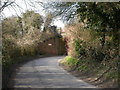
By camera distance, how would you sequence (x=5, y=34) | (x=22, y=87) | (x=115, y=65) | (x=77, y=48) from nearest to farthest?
1. (x=22, y=87)
2. (x=5, y=34)
3. (x=115, y=65)
4. (x=77, y=48)

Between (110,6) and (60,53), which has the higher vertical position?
(110,6)

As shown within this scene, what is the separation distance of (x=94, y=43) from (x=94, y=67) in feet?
6.50

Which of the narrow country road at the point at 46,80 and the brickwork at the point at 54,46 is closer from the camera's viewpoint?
the narrow country road at the point at 46,80

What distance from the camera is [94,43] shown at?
1573 centimetres

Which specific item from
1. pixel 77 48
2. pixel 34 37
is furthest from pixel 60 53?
pixel 77 48

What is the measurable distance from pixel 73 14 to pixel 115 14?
2925 millimetres

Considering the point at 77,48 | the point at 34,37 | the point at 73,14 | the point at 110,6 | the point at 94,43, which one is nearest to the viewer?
the point at 110,6

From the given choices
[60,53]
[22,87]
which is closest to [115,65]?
[22,87]

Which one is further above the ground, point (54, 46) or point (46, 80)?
point (54, 46)

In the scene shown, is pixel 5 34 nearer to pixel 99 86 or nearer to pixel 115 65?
pixel 99 86

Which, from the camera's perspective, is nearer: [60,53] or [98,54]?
[98,54]

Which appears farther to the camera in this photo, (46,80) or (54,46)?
(54,46)

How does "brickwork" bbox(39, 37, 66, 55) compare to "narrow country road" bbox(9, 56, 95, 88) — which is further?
"brickwork" bbox(39, 37, 66, 55)

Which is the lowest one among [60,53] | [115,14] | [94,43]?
[60,53]
